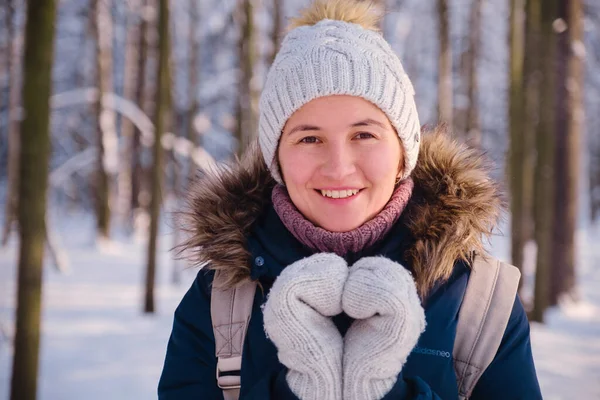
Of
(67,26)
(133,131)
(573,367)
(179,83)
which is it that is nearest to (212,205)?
(573,367)

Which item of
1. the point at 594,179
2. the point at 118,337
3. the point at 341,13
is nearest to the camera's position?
the point at 341,13

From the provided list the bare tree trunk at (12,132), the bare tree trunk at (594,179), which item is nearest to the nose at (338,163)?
the bare tree trunk at (12,132)

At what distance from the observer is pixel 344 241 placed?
1565mm

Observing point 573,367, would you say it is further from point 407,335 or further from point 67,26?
point 67,26

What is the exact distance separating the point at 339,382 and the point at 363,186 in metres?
0.59

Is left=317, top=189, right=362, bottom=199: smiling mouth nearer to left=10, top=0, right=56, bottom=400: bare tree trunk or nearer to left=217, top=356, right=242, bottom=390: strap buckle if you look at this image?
left=217, top=356, right=242, bottom=390: strap buckle

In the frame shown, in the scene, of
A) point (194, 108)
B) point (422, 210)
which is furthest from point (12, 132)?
point (422, 210)

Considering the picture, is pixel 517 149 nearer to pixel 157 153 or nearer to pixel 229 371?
pixel 157 153

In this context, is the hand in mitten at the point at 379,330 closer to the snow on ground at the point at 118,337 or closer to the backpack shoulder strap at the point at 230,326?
the backpack shoulder strap at the point at 230,326

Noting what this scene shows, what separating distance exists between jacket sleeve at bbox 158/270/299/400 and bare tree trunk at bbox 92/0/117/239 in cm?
1078

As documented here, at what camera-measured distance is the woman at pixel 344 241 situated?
4.36 feet

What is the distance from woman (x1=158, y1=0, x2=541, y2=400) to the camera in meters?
1.33

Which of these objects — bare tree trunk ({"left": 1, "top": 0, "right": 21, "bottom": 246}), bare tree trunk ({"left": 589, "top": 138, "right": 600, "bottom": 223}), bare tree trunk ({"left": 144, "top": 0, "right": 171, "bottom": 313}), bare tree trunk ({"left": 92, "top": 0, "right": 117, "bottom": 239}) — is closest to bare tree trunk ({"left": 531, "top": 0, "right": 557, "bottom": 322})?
bare tree trunk ({"left": 144, "top": 0, "right": 171, "bottom": 313})

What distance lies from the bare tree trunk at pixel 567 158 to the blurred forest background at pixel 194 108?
20mm
